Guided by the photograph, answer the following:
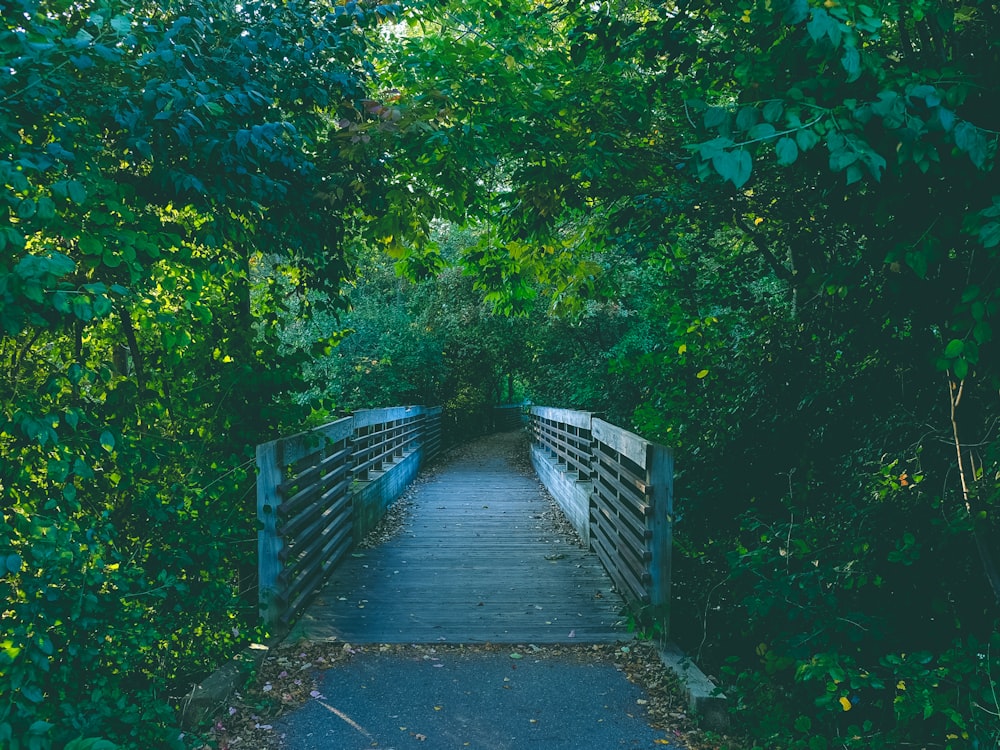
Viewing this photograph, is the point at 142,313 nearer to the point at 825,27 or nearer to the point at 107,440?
the point at 107,440

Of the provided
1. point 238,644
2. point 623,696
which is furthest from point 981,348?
point 238,644

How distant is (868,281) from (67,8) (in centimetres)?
421

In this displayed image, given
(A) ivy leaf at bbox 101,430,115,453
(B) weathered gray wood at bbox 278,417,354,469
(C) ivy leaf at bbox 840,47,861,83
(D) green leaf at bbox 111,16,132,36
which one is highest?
(D) green leaf at bbox 111,16,132,36

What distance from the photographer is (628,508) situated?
6.04m

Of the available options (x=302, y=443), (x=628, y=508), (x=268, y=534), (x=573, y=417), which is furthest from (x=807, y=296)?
(x=573, y=417)

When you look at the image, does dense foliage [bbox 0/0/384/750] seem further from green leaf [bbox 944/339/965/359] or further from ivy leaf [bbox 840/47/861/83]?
green leaf [bbox 944/339/965/359]

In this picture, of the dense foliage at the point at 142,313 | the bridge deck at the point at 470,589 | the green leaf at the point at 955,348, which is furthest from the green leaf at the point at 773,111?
the bridge deck at the point at 470,589

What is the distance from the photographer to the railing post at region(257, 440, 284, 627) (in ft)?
16.3

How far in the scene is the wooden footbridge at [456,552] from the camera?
5.18 metres

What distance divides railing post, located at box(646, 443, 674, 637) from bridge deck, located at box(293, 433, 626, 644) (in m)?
0.48

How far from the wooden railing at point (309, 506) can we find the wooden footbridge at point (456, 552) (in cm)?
1

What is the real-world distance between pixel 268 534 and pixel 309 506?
104cm

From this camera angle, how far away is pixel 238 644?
488cm

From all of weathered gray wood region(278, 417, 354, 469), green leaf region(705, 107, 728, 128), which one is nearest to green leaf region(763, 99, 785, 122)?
green leaf region(705, 107, 728, 128)
